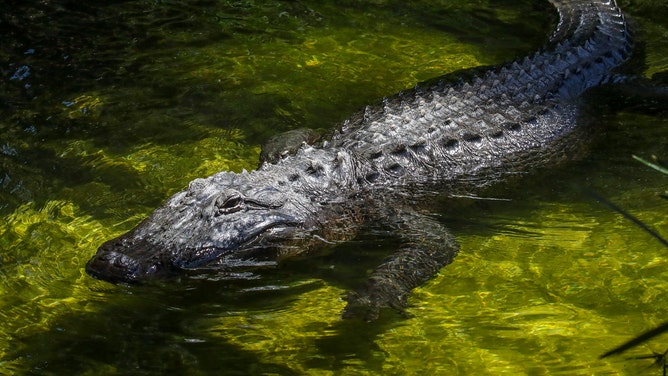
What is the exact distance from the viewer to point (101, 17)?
8.18m

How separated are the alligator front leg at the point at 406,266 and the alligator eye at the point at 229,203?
87 centimetres

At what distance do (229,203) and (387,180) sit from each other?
1085 mm

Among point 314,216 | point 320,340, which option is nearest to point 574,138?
point 314,216

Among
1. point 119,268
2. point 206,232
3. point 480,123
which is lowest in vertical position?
point 119,268

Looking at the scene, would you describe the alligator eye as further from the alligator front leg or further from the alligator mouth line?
the alligator front leg

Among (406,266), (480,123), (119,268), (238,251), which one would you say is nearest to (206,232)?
(238,251)

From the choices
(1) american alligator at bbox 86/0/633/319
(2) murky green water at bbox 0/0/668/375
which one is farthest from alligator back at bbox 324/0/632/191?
(2) murky green water at bbox 0/0/668/375

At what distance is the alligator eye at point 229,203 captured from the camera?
4.60 meters

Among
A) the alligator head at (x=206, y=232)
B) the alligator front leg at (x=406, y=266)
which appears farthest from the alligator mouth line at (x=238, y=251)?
the alligator front leg at (x=406, y=266)

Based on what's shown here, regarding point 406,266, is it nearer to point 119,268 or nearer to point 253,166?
point 119,268

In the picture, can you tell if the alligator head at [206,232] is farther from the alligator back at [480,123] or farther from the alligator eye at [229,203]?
the alligator back at [480,123]

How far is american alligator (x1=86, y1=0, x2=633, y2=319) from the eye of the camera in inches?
173

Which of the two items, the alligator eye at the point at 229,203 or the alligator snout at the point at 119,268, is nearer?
the alligator snout at the point at 119,268

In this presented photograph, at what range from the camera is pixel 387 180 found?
16.9ft
